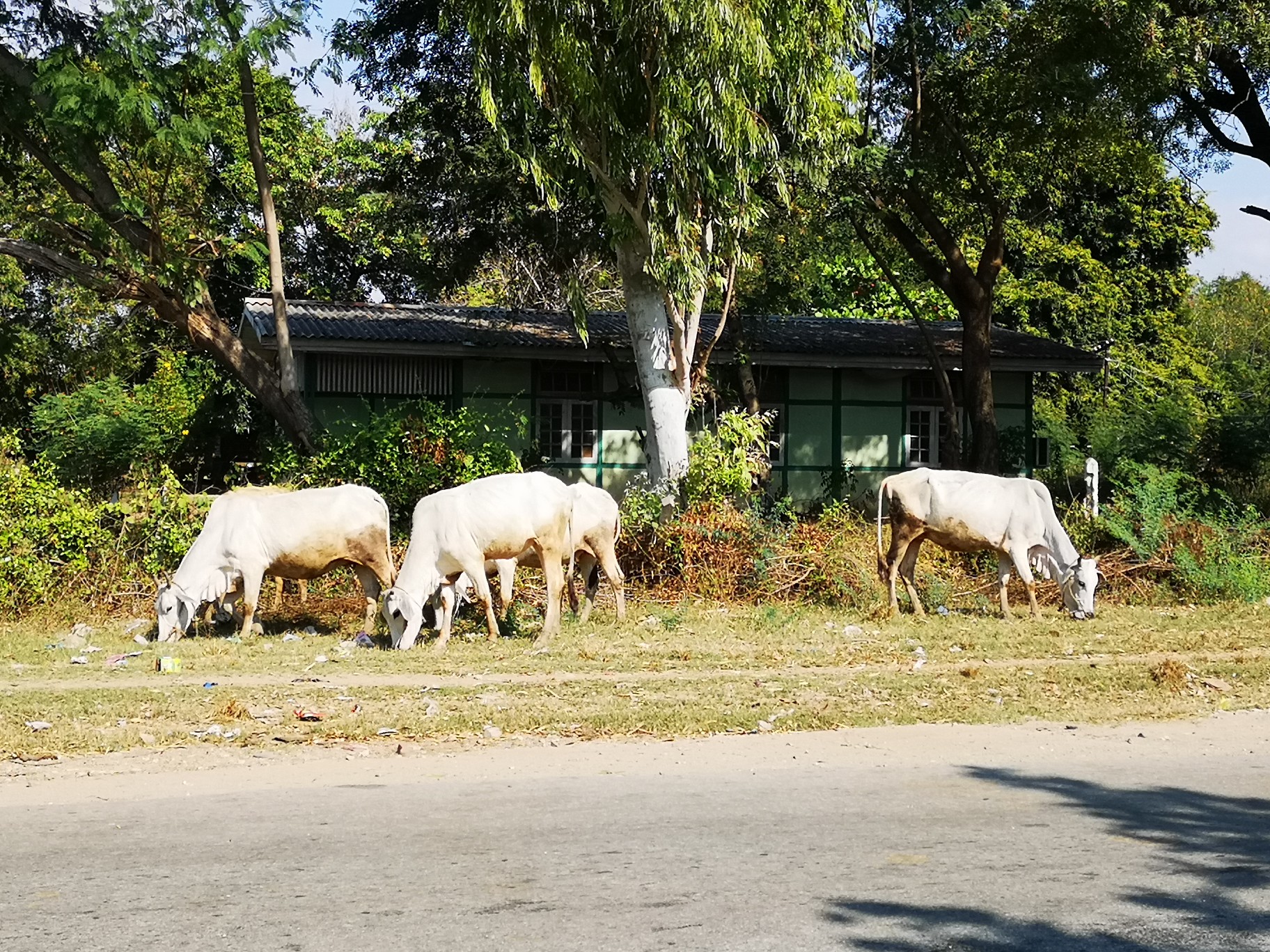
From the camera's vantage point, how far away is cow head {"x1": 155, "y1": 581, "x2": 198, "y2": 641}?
14562 millimetres

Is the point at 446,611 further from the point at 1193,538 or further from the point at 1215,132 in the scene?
the point at 1215,132

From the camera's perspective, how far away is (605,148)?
18.8 metres

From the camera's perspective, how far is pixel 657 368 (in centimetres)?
2011

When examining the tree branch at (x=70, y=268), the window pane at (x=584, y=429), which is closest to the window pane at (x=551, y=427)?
the window pane at (x=584, y=429)

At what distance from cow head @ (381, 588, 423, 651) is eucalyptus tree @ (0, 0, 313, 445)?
7998 mm

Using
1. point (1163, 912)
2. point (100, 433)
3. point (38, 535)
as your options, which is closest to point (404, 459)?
point (100, 433)

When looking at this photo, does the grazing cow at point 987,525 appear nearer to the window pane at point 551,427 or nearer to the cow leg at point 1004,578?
the cow leg at point 1004,578

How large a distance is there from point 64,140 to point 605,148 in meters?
7.44

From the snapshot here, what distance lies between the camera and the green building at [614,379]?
25.7 m

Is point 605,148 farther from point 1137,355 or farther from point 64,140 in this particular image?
point 1137,355

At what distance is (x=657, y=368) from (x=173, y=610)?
7997 mm

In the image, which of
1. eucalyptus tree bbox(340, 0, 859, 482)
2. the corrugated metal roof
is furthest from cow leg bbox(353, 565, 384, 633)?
the corrugated metal roof

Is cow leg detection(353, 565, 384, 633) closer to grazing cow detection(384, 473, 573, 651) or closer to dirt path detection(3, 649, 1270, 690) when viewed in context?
grazing cow detection(384, 473, 573, 651)

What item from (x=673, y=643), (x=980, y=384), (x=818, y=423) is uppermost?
(x=980, y=384)
